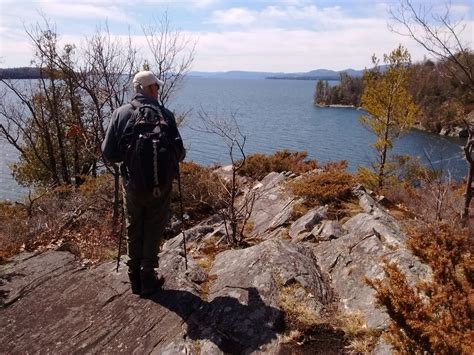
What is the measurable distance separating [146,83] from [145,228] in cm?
148

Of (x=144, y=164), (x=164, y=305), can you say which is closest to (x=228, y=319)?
(x=164, y=305)

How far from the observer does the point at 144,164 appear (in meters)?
3.78

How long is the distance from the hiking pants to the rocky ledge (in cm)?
40

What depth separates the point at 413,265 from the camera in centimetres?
440

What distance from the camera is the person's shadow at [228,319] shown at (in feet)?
11.8

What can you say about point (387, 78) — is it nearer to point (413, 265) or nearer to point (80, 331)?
point (413, 265)

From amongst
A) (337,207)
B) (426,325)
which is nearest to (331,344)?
(426,325)

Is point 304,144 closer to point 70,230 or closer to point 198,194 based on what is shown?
point 198,194

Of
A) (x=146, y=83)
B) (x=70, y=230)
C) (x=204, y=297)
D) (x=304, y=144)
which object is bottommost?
(x=304, y=144)

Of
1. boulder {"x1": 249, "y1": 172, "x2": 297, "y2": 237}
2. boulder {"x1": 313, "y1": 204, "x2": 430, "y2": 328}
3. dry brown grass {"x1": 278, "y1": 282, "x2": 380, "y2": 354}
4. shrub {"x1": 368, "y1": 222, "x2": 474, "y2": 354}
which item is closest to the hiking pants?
dry brown grass {"x1": 278, "y1": 282, "x2": 380, "y2": 354}

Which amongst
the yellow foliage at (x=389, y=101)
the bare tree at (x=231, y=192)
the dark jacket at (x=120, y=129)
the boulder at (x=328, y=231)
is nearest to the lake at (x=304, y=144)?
the yellow foliage at (x=389, y=101)

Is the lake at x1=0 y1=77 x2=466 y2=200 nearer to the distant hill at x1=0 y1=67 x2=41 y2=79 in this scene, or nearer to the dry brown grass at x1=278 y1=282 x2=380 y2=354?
the distant hill at x1=0 y1=67 x2=41 y2=79

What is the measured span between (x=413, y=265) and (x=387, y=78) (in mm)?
15020

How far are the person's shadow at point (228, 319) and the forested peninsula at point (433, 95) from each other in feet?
23.1
